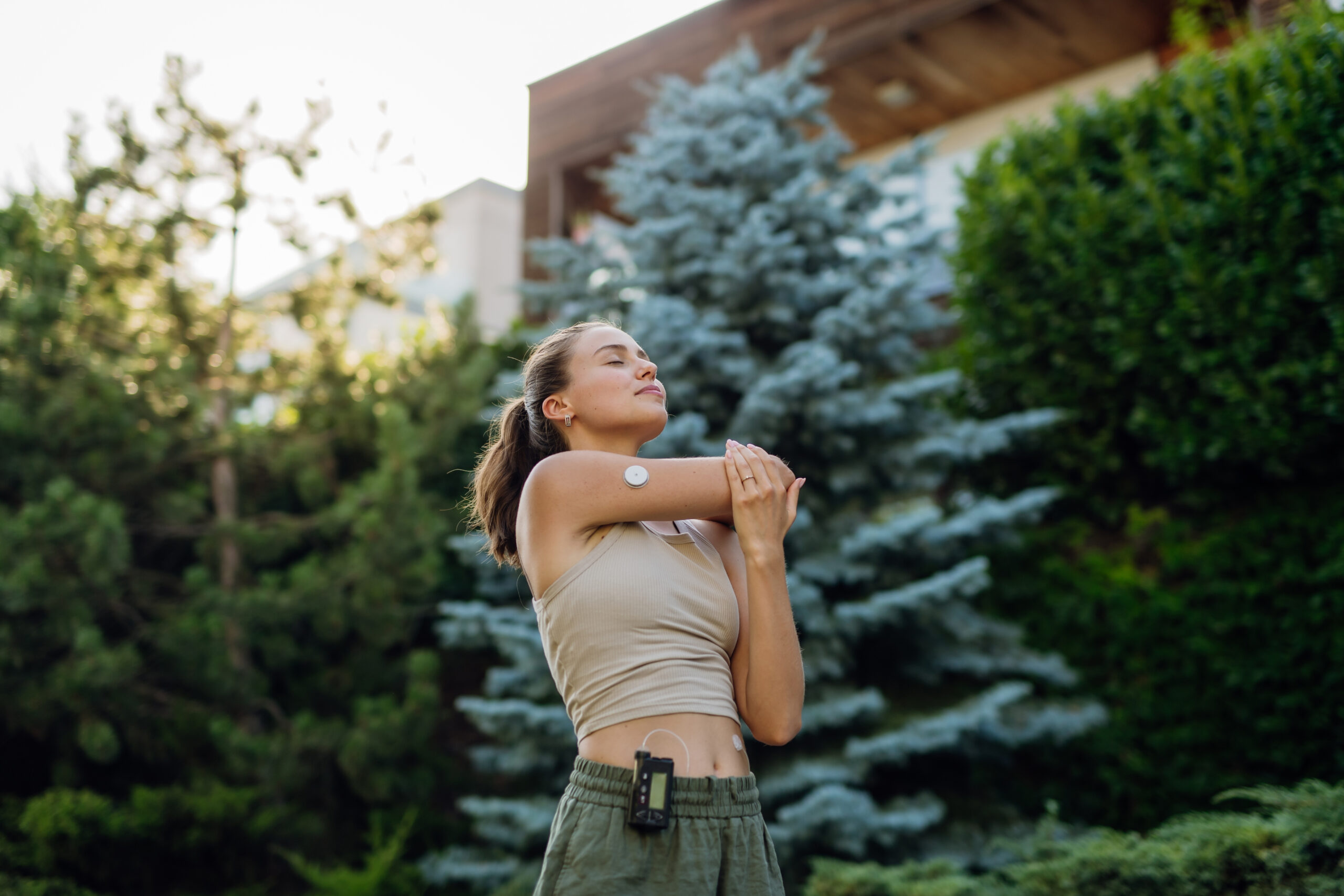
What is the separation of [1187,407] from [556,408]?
4.48m

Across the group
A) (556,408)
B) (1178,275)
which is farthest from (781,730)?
(1178,275)

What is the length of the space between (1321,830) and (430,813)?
4.67 metres

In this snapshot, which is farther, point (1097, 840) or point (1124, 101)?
point (1124, 101)

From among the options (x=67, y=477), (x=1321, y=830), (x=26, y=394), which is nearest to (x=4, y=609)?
(x=67, y=477)

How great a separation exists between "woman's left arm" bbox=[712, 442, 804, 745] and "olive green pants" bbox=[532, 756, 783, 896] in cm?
13

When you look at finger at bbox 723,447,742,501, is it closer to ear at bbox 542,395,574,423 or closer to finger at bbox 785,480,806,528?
finger at bbox 785,480,806,528

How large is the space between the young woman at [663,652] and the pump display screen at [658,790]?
4 cm

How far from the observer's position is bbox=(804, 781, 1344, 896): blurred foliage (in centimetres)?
312

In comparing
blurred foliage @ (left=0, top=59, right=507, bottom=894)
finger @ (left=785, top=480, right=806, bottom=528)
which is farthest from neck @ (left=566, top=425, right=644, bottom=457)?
blurred foliage @ (left=0, top=59, right=507, bottom=894)

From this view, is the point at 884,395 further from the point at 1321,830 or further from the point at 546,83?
the point at 546,83

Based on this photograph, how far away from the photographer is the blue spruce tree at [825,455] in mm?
4906

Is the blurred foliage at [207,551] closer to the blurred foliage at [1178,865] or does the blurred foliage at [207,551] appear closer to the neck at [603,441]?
the blurred foliage at [1178,865]

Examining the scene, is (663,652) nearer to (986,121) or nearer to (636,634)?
(636,634)

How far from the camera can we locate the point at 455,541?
5.70 metres
